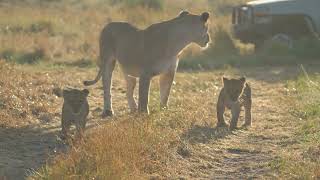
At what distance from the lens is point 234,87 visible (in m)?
9.87

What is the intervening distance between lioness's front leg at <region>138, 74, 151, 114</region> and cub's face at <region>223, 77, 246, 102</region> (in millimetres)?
1108

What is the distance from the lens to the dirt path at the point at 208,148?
24.8ft

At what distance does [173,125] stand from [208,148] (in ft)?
2.73

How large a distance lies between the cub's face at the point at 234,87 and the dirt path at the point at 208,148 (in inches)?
19.7

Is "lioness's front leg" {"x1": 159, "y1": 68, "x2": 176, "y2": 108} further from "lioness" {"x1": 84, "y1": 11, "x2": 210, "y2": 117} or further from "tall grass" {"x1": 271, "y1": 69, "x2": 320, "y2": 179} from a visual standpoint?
"tall grass" {"x1": 271, "y1": 69, "x2": 320, "y2": 179}

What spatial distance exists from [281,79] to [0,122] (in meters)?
7.64

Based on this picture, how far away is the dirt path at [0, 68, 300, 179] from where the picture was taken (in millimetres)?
7551

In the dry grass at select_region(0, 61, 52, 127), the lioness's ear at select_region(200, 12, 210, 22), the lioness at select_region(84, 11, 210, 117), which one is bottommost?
the dry grass at select_region(0, 61, 52, 127)

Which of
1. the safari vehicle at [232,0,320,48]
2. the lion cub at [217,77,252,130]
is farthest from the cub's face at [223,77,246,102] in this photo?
the safari vehicle at [232,0,320,48]

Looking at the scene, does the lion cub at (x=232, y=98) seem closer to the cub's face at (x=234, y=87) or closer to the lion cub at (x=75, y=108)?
the cub's face at (x=234, y=87)

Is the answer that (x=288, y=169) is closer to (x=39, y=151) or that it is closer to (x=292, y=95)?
(x=39, y=151)

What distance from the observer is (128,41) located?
10.6 m

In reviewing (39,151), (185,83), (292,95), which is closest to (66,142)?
(39,151)

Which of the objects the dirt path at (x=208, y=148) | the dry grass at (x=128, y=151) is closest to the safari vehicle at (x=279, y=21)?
the dirt path at (x=208, y=148)
